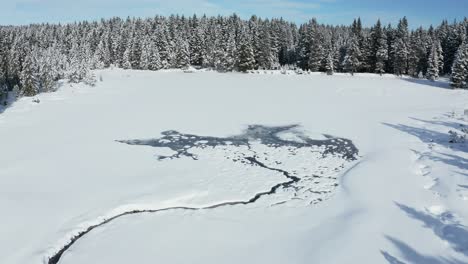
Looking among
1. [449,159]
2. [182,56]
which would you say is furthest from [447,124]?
[182,56]

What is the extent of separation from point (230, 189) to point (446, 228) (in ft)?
25.1

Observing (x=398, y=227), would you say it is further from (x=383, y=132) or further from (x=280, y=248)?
(x=383, y=132)

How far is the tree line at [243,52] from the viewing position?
55562 mm

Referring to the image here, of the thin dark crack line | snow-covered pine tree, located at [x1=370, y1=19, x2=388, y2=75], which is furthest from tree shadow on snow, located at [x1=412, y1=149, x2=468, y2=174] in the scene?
snow-covered pine tree, located at [x1=370, y1=19, x2=388, y2=75]

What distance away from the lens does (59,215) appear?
46.8 feet

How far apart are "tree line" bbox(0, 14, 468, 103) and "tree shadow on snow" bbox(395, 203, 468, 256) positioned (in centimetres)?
4223

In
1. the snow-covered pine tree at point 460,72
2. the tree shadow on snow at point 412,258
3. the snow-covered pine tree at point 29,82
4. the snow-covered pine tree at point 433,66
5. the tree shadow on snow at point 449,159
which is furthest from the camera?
the snow-covered pine tree at point 433,66

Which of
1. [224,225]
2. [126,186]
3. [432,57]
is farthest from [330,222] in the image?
[432,57]

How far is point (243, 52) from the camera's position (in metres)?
71.0

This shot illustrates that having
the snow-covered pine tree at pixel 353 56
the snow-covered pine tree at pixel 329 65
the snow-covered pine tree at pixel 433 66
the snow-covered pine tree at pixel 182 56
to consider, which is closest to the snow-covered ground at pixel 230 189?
the snow-covered pine tree at pixel 433 66

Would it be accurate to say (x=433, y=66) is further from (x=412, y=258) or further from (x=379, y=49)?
(x=412, y=258)

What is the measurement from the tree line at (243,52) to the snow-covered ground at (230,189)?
23352 millimetres

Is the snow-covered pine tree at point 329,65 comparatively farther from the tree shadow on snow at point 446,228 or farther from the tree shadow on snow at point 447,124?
the tree shadow on snow at point 446,228

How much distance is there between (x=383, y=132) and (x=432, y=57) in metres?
42.8
